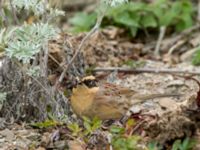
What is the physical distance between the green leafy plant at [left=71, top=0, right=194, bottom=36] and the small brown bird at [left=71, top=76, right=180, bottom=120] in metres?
2.28

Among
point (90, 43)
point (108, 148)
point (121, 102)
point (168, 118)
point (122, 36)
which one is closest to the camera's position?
point (108, 148)

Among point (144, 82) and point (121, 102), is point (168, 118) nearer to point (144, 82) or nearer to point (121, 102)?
point (121, 102)

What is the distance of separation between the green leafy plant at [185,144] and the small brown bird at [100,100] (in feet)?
1.49

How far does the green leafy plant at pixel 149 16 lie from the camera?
613 centimetres

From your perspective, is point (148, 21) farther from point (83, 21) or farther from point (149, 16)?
point (83, 21)

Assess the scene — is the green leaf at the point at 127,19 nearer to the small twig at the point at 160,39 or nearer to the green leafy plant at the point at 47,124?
the small twig at the point at 160,39

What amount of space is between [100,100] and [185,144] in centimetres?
54

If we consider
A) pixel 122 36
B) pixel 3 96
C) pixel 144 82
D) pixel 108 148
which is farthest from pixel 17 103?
pixel 122 36

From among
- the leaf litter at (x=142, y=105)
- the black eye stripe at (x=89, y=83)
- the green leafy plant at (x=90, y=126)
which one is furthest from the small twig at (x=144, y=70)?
the green leafy plant at (x=90, y=126)

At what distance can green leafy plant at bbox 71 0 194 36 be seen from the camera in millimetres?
6129

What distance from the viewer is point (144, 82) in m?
4.86

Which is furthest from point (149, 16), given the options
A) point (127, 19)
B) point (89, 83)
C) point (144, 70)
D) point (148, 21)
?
point (89, 83)

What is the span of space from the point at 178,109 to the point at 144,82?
1.32 meters

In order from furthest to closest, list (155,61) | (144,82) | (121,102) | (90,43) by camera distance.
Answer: (155,61) < (90,43) < (144,82) < (121,102)
